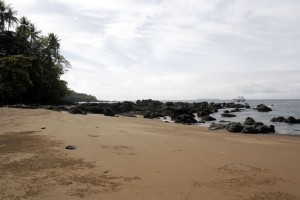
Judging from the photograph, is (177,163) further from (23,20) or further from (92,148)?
(23,20)

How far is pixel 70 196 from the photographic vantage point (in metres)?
5.88

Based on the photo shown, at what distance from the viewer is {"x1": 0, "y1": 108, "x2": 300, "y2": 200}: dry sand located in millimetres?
6191

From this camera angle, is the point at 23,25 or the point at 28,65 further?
the point at 23,25

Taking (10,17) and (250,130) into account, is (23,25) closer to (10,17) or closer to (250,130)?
(10,17)

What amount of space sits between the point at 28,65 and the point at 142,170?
107ft

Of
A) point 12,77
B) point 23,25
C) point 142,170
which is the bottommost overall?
point 142,170

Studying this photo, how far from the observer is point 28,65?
36531mm

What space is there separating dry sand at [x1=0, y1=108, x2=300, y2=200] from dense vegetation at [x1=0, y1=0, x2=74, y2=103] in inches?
995

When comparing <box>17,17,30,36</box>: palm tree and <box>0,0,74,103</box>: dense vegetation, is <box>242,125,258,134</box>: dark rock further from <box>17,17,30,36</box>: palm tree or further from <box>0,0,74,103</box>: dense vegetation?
<box>17,17,30,36</box>: palm tree

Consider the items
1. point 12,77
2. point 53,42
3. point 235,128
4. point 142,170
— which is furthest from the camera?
point 53,42

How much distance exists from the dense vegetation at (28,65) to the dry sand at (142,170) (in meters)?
25.3

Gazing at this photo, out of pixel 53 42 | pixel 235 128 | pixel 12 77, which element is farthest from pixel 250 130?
pixel 53 42

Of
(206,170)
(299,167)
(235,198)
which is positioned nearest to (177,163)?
(206,170)

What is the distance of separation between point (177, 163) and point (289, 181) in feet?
9.65
